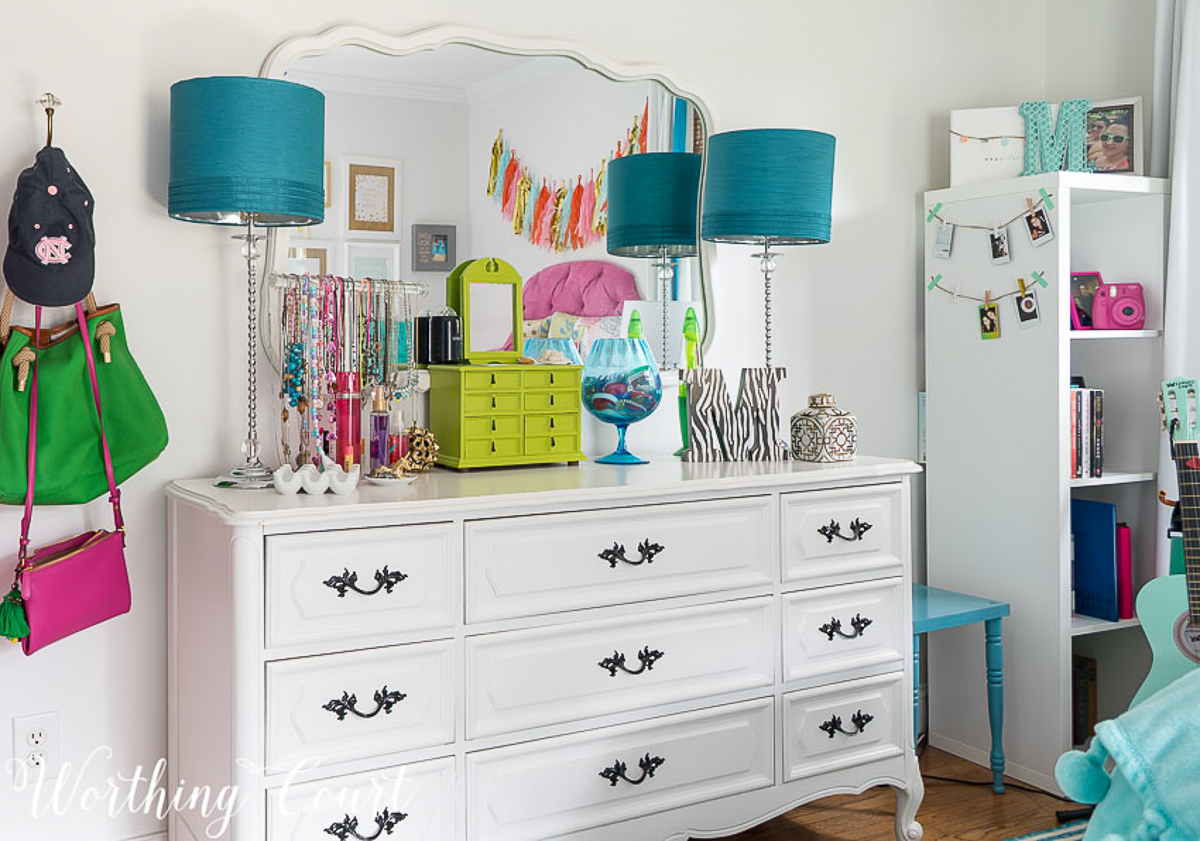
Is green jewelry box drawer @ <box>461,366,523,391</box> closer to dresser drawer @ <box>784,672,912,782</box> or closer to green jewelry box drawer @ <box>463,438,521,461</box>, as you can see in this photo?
green jewelry box drawer @ <box>463,438,521,461</box>

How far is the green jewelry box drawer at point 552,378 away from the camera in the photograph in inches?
98.6

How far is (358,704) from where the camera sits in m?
1.97

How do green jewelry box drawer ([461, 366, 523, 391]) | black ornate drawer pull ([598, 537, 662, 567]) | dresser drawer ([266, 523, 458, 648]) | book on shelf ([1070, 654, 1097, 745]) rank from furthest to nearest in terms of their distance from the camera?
book on shelf ([1070, 654, 1097, 745]) → green jewelry box drawer ([461, 366, 523, 391]) → black ornate drawer pull ([598, 537, 662, 567]) → dresser drawer ([266, 523, 458, 648])

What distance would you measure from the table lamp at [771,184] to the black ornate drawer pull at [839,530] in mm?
684

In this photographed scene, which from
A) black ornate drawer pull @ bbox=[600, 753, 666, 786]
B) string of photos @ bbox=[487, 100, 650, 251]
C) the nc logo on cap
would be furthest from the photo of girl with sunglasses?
the nc logo on cap

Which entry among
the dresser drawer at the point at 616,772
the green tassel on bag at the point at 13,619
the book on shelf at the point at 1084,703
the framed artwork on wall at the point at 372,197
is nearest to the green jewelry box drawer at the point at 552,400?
the framed artwork on wall at the point at 372,197

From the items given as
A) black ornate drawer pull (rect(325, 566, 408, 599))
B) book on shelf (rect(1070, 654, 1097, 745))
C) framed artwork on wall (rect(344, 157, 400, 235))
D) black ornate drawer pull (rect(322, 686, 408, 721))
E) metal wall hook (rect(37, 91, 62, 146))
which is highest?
metal wall hook (rect(37, 91, 62, 146))

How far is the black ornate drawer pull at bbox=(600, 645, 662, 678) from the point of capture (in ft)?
7.28

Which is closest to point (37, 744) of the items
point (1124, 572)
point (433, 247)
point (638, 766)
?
point (638, 766)

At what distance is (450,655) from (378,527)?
0.28 m

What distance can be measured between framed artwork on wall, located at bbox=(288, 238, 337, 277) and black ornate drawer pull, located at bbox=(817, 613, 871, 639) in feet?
4.36

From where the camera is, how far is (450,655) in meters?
2.06

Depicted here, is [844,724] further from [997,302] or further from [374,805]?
[997,302]

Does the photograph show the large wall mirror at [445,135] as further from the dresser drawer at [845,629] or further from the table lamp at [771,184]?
the dresser drawer at [845,629]
